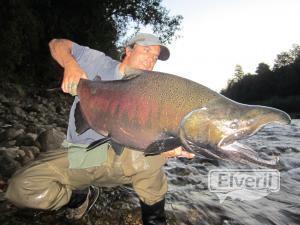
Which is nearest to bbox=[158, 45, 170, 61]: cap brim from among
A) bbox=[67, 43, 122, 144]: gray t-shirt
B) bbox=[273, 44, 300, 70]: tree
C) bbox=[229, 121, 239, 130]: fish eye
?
bbox=[67, 43, 122, 144]: gray t-shirt

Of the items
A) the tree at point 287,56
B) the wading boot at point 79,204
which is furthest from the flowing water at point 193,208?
the tree at point 287,56

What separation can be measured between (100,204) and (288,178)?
359 cm

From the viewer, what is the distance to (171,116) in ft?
6.99

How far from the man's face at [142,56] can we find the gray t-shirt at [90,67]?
170 millimetres

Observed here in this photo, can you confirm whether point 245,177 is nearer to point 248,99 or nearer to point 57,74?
point 57,74

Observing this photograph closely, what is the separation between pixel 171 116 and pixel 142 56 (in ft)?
3.41

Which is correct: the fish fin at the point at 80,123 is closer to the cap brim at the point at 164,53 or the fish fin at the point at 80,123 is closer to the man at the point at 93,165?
the man at the point at 93,165

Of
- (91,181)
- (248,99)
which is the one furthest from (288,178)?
(248,99)

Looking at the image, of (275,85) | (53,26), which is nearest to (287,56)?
(275,85)

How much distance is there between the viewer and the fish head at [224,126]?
6.32ft

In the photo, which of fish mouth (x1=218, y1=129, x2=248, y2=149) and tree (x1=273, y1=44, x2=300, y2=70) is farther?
tree (x1=273, y1=44, x2=300, y2=70)

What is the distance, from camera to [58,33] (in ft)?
62.5

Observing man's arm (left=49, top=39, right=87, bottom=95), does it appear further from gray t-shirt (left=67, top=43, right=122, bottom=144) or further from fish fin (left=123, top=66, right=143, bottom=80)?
fish fin (left=123, top=66, right=143, bottom=80)

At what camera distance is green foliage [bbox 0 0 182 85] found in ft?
49.8
